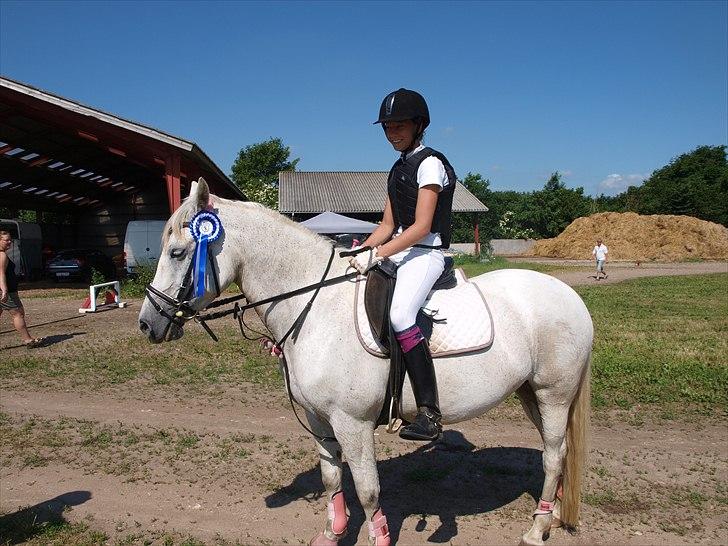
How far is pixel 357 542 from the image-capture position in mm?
3922

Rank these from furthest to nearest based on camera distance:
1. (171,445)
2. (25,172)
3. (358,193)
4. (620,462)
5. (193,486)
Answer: (358,193)
(25,172)
(171,445)
(620,462)
(193,486)

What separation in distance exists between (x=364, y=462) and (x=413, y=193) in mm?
1747

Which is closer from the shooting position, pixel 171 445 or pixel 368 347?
pixel 368 347

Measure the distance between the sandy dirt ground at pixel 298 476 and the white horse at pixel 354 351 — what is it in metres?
0.52

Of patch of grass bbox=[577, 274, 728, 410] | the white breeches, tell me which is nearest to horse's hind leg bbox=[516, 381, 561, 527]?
the white breeches

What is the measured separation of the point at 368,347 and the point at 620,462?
3423 mm

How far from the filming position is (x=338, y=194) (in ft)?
131

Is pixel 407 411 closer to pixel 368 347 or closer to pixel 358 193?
pixel 368 347

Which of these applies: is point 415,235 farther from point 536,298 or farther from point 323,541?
point 323,541

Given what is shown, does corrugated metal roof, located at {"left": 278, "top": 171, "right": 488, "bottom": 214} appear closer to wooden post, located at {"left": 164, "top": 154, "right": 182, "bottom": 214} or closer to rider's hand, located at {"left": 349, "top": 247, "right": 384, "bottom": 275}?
wooden post, located at {"left": 164, "top": 154, "right": 182, "bottom": 214}

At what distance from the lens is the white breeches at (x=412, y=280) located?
329cm

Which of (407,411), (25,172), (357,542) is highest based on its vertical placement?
(25,172)

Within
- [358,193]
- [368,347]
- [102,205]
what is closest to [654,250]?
[358,193]

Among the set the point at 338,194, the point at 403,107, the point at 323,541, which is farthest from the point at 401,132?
the point at 338,194
